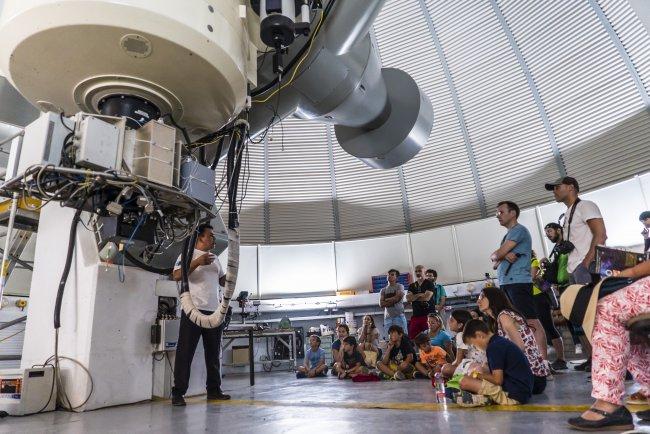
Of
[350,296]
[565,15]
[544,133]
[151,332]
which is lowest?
[151,332]

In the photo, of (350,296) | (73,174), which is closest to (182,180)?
(73,174)

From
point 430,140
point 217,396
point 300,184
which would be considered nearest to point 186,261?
point 217,396

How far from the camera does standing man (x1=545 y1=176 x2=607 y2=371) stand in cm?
324

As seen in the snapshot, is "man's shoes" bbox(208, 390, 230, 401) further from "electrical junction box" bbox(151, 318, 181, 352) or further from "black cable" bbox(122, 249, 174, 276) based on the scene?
"black cable" bbox(122, 249, 174, 276)

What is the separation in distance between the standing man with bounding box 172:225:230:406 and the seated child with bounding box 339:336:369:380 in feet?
9.58

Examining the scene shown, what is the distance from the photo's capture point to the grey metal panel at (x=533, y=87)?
8.77m

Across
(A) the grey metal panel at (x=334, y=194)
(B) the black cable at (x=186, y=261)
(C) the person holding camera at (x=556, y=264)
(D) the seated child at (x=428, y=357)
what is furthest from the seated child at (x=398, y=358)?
(A) the grey metal panel at (x=334, y=194)

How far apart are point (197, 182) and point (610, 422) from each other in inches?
94.1

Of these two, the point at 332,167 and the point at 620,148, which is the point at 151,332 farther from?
the point at 620,148

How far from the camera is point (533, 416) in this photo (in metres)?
2.16

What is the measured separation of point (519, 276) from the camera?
398cm

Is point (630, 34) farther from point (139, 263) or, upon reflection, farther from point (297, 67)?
point (139, 263)

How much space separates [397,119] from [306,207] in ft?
23.7

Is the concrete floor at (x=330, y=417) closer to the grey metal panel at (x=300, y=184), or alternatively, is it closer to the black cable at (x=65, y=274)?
the black cable at (x=65, y=274)
